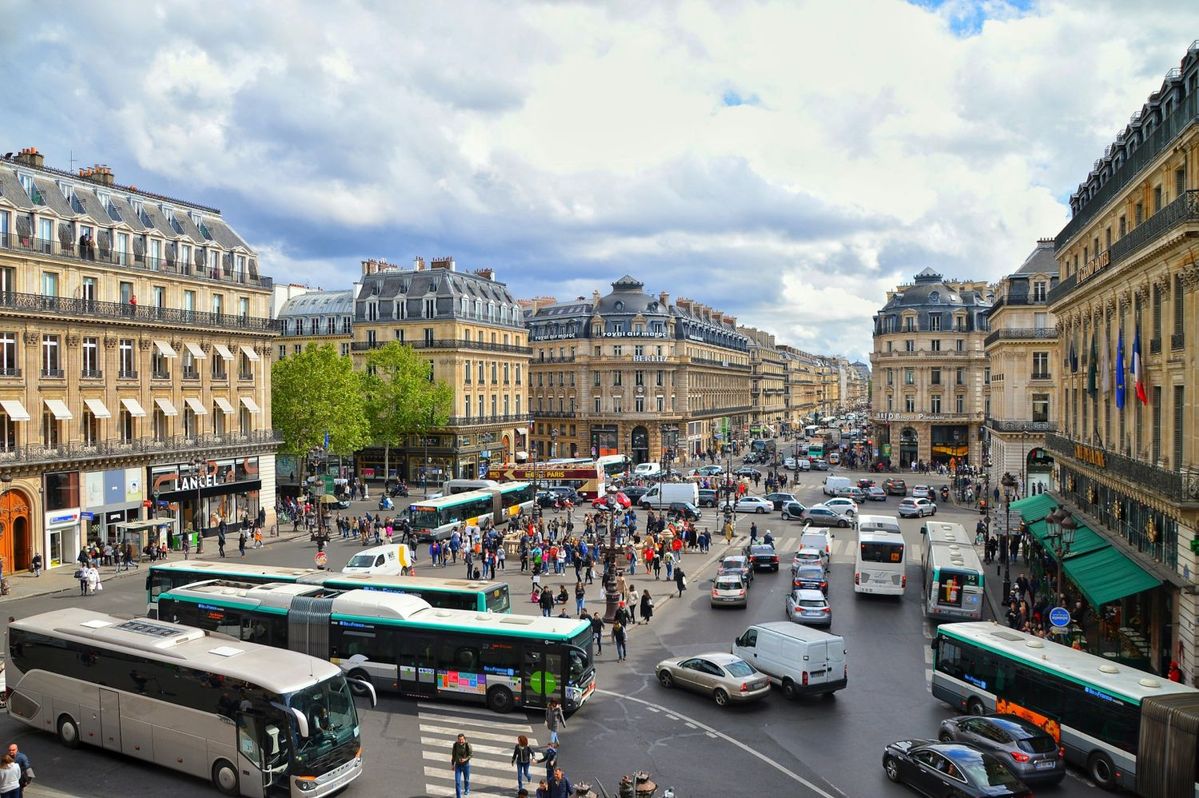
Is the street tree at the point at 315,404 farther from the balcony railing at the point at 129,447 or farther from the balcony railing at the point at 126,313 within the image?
the balcony railing at the point at 126,313

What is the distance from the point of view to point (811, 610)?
94.0 feet

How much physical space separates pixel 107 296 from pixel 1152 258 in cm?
4136

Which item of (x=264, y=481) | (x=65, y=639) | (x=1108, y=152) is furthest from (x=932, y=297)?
(x=65, y=639)

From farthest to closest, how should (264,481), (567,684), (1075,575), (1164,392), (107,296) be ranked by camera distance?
(264,481)
(107,296)
(1075,575)
(1164,392)
(567,684)

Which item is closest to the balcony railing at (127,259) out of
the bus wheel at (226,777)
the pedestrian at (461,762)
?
the bus wheel at (226,777)

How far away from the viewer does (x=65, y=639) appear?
18.5 metres

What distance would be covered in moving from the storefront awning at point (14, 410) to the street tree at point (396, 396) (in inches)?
1075

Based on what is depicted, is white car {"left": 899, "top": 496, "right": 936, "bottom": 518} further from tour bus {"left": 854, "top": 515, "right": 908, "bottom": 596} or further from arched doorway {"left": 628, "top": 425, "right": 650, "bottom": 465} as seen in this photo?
arched doorway {"left": 628, "top": 425, "right": 650, "bottom": 465}

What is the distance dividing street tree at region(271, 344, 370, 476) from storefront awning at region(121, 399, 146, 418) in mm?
11444

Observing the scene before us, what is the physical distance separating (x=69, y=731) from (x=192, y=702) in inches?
156

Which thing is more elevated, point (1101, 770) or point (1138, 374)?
point (1138, 374)

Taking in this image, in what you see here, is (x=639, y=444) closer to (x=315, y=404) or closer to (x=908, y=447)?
(x=908, y=447)

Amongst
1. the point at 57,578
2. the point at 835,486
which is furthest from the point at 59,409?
the point at 835,486

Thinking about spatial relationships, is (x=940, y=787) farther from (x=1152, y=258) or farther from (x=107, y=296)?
(x=107, y=296)
